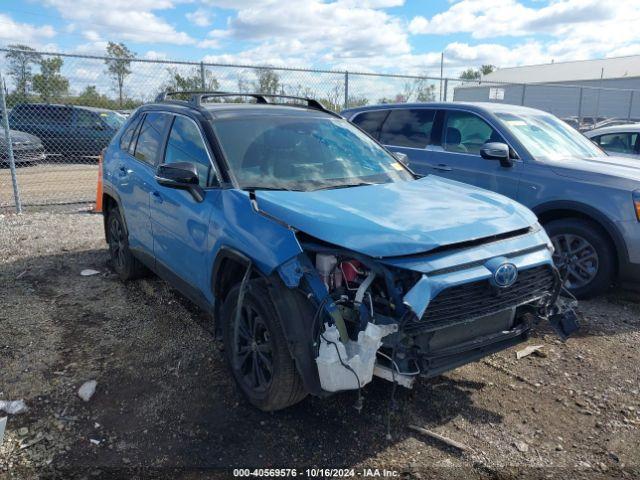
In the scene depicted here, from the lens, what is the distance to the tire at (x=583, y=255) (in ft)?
16.1

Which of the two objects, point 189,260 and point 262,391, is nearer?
point 262,391

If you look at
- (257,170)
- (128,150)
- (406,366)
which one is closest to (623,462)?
(406,366)

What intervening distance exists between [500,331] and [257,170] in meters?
1.89

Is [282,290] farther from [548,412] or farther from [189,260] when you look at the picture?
[548,412]

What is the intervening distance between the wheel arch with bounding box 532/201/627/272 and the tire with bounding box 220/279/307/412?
3.44m

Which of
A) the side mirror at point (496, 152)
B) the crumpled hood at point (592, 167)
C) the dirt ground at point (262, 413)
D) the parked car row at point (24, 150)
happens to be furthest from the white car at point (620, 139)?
the parked car row at point (24, 150)

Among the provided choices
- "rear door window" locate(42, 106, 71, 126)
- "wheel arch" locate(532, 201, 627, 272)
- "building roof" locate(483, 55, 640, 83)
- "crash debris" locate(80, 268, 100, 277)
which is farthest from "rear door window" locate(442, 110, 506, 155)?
"building roof" locate(483, 55, 640, 83)

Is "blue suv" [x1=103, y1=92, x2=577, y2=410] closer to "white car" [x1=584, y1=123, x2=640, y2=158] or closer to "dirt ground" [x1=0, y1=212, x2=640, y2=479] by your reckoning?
"dirt ground" [x1=0, y1=212, x2=640, y2=479]

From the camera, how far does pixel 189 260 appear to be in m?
3.77

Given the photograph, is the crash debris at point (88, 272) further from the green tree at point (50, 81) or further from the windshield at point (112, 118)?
the windshield at point (112, 118)

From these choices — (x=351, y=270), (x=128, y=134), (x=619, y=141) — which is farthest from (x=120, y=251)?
(x=619, y=141)

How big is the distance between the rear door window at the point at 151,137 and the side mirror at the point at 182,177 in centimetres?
92

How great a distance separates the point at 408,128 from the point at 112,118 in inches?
438

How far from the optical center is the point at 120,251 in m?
5.41
